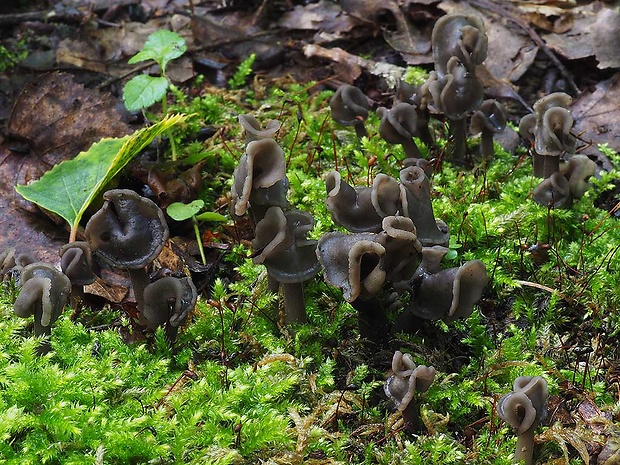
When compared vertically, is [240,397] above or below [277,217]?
below

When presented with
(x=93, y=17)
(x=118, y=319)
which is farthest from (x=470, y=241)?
(x=93, y=17)

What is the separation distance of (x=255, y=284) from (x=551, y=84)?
3.02 metres

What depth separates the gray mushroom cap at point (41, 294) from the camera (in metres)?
2.49

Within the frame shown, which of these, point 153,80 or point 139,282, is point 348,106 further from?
point 139,282

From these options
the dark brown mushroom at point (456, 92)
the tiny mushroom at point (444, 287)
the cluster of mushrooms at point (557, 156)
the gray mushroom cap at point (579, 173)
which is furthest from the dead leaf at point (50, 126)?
the gray mushroom cap at point (579, 173)

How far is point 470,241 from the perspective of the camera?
3.41 meters

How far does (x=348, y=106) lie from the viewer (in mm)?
4090

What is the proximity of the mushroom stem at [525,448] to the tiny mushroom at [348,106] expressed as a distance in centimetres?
241

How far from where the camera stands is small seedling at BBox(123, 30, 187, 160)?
152 inches

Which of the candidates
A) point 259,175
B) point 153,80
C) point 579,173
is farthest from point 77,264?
point 579,173

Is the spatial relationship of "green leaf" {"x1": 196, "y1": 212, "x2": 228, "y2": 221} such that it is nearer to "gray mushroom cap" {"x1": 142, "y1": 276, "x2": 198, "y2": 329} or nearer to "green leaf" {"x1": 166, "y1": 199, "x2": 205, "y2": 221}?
"green leaf" {"x1": 166, "y1": 199, "x2": 205, "y2": 221}

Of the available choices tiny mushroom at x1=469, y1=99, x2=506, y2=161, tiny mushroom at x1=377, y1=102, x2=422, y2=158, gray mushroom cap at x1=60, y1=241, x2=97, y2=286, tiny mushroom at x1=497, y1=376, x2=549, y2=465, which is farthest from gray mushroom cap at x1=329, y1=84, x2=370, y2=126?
tiny mushroom at x1=497, y1=376, x2=549, y2=465

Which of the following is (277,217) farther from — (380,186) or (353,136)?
(353,136)

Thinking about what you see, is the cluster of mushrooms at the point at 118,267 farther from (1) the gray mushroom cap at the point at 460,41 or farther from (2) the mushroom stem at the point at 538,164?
(2) the mushroom stem at the point at 538,164
